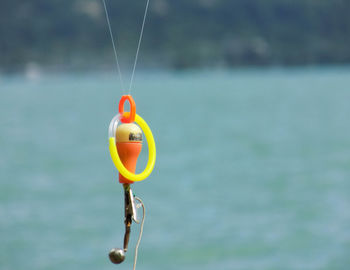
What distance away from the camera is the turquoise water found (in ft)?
47.2

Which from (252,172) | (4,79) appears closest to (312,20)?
(4,79)

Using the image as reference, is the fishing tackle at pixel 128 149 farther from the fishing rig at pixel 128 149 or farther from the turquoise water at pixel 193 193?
the turquoise water at pixel 193 193

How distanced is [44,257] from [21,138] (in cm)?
2487

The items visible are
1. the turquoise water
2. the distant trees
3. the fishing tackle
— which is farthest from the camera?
the distant trees

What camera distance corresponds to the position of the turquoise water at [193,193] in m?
14.4

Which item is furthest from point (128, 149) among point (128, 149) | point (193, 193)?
point (193, 193)

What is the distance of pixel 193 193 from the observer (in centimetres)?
2120

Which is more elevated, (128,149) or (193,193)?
(193,193)

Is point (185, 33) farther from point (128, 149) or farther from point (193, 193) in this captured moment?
point (128, 149)

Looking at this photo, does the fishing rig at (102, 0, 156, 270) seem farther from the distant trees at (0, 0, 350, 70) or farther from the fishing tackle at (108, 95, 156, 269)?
the distant trees at (0, 0, 350, 70)

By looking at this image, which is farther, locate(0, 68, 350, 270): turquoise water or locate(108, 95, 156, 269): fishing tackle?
locate(0, 68, 350, 270): turquoise water

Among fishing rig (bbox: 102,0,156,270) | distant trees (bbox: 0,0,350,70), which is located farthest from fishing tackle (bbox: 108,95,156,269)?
distant trees (bbox: 0,0,350,70)

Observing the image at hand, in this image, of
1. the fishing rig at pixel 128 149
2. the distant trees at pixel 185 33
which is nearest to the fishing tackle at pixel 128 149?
A: the fishing rig at pixel 128 149

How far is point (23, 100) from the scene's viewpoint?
69.9 m
